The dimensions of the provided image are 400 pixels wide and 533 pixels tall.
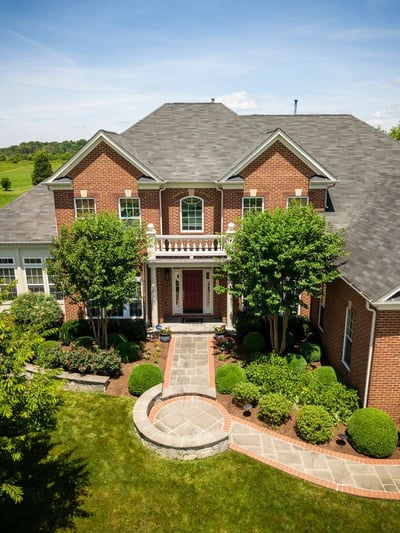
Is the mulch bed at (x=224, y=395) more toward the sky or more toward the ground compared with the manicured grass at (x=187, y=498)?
more toward the sky

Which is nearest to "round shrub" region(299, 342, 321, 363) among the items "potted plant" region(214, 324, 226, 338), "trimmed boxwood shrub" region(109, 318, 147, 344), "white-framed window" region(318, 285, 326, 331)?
"white-framed window" region(318, 285, 326, 331)

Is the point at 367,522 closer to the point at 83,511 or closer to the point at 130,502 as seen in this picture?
the point at 130,502

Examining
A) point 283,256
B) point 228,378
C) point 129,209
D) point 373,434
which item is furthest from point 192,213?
point 373,434

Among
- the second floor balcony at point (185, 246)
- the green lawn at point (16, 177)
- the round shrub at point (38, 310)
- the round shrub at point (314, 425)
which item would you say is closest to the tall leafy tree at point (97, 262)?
the second floor balcony at point (185, 246)

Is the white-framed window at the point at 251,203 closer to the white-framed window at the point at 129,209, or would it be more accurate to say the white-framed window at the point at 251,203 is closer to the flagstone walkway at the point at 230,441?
the white-framed window at the point at 129,209

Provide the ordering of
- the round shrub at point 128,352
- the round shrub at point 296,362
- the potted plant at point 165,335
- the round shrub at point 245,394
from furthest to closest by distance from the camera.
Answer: the potted plant at point 165,335
the round shrub at point 128,352
the round shrub at point 296,362
the round shrub at point 245,394

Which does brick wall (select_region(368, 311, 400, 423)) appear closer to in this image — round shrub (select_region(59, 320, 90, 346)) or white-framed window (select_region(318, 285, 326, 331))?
white-framed window (select_region(318, 285, 326, 331))

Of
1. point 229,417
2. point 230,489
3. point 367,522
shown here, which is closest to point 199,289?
point 229,417
